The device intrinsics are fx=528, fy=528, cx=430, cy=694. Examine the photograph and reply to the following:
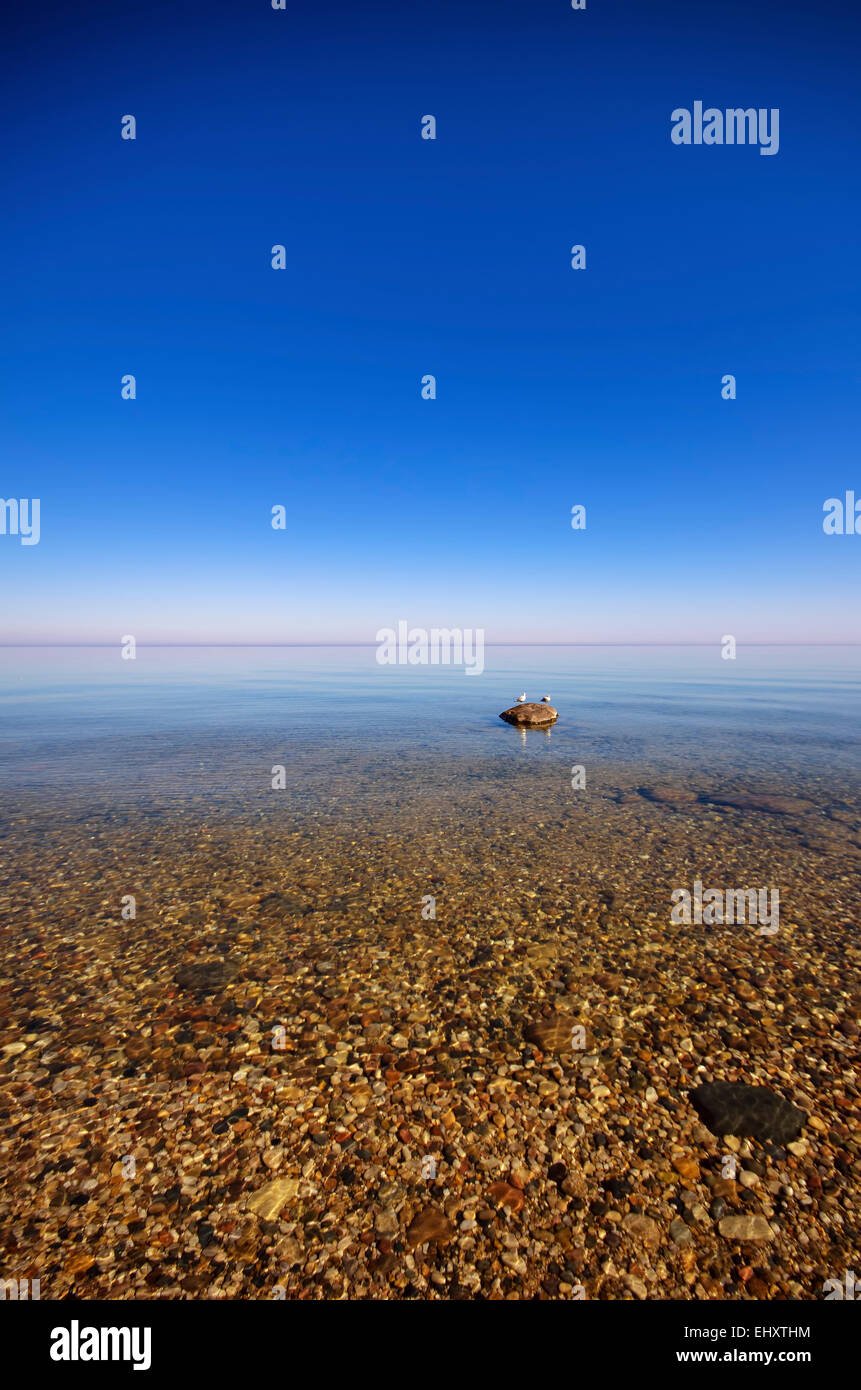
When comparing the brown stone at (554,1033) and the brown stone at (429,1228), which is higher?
the brown stone at (429,1228)

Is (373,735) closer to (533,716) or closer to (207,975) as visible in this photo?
(533,716)

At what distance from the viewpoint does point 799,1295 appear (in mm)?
4395

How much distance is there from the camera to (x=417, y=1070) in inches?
264

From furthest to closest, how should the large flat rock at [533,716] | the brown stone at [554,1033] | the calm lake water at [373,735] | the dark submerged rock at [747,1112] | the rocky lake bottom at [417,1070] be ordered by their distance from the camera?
the large flat rock at [533,716] < the calm lake water at [373,735] < the brown stone at [554,1033] < the dark submerged rock at [747,1112] < the rocky lake bottom at [417,1070]

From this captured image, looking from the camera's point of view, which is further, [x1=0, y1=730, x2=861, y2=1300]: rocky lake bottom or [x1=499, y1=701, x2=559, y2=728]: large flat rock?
[x1=499, y1=701, x2=559, y2=728]: large flat rock

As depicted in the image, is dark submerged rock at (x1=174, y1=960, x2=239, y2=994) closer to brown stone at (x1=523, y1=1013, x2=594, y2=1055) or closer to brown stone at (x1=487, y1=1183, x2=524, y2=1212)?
brown stone at (x1=523, y1=1013, x2=594, y2=1055)

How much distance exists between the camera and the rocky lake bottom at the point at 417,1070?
15.1 ft

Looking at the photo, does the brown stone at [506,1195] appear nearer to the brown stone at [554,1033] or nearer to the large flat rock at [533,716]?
the brown stone at [554,1033]

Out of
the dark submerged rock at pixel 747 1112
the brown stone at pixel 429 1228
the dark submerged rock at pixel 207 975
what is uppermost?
the dark submerged rock at pixel 207 975

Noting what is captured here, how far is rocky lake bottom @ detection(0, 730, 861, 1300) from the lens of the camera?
4.60 m

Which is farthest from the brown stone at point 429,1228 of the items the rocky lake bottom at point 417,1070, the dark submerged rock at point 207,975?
the dark submerged rock at point 207,975

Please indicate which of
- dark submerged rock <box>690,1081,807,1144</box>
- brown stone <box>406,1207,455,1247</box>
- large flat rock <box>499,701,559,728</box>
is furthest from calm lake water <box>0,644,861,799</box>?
dark submerged rock <box>690,1081,807,1144</box>

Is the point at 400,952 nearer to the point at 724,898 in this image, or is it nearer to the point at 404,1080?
the point at 404,1080
